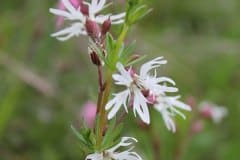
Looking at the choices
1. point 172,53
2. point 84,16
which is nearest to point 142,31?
point 172,53

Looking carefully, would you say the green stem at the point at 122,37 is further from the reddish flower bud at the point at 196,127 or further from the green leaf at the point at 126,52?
the reddish flower bud at the point at 196,127

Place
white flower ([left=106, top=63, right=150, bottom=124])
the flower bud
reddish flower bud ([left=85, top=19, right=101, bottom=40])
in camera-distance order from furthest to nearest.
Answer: the flower bud
reddish flower bud ([left=85, top=19, right=101, bottom=40])
white flower ([left=106, top=63, right=150, bottom=124])

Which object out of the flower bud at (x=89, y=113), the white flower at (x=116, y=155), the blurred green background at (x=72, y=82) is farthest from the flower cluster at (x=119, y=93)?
the flower bud at (x=89, y=113)

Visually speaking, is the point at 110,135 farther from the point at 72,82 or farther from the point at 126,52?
the point at 72,82

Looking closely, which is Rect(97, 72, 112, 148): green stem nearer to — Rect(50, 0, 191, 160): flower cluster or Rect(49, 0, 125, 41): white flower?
Rect(50, 0, 191, 160): flower cluster

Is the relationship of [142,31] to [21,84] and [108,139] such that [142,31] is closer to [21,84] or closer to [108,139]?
[21,84]

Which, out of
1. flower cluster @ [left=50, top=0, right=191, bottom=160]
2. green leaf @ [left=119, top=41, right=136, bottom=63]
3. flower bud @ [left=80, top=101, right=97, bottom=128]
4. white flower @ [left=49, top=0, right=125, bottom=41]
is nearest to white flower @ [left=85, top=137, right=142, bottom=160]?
flower cluster @ [left=50, top=0, right=191, bottom=160]
